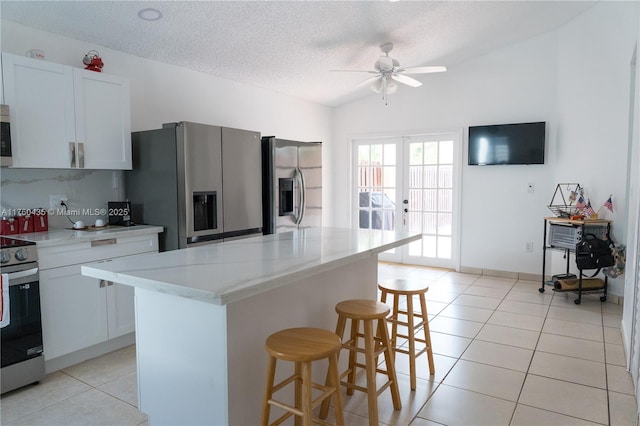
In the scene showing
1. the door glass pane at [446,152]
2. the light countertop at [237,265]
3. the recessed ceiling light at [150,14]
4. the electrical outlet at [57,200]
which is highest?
the recessed ceiling light at [150,14]

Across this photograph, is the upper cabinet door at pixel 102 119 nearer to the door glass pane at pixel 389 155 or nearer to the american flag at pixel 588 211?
the door glass pane at pixel 389 155

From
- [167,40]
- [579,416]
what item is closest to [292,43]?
[167,40]

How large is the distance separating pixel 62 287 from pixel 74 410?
0.86m

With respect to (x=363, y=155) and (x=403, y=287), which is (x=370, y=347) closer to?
(x=403, y=287)

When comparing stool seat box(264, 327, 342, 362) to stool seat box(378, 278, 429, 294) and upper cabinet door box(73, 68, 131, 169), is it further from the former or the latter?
upper cabinet door box(73, 68, 131, 169)

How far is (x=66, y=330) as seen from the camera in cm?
289

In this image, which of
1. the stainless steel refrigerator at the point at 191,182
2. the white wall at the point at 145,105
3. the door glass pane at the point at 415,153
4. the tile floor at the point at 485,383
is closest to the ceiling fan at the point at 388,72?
→ the stainless steel refrigerator at the point at 191,182

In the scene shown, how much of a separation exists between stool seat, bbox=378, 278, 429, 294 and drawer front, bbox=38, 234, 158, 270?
1946mm

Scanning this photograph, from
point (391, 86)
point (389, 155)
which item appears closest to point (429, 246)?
point (389, 155)

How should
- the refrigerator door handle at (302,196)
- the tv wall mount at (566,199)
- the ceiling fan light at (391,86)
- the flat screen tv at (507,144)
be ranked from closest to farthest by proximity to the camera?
the ceiling fan light at (391,86), the tv wall mount at (566,199), the refrigerator door handle at (302,196), the flat screen tv at (507,144)

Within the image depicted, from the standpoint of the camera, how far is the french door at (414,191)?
19.5ft

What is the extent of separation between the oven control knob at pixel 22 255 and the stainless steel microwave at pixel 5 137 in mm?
604

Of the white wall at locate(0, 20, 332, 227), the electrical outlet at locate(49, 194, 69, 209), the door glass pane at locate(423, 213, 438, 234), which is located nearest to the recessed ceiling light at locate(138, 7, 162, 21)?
the white wall at locate(0, 20, 332, 227)

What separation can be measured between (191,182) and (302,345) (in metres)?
2.12
